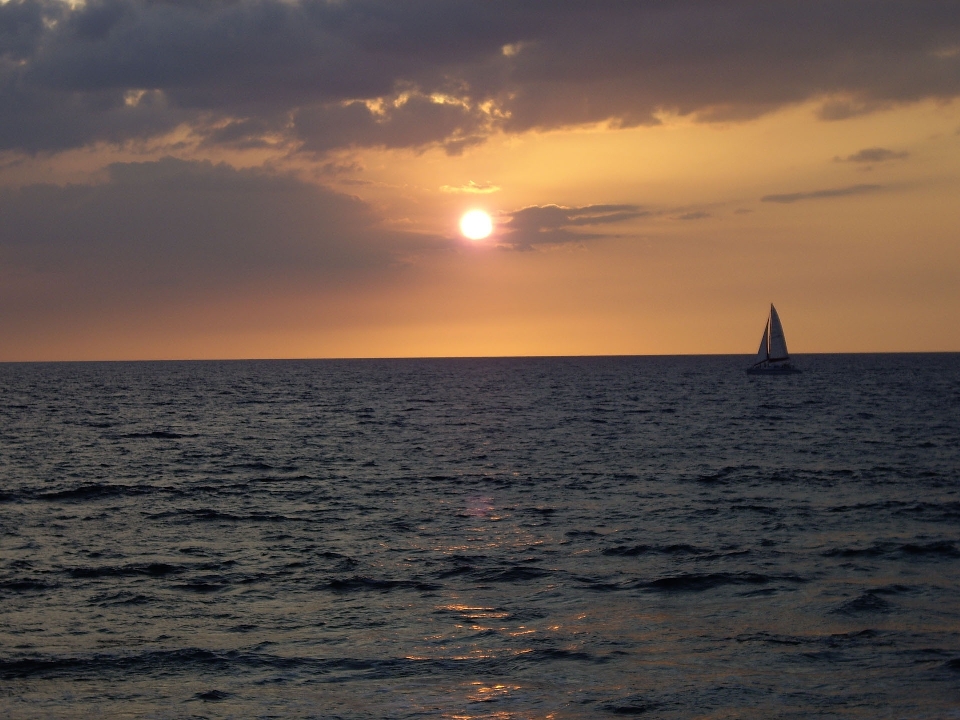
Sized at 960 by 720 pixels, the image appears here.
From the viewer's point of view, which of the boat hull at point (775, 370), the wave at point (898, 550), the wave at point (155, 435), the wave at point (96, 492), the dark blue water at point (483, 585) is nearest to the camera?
the dark blue water at point (483, 585)

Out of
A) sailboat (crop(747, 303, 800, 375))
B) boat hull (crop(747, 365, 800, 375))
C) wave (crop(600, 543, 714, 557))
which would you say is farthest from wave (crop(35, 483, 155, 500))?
boat hull (crop(747, 365, 800, 375))

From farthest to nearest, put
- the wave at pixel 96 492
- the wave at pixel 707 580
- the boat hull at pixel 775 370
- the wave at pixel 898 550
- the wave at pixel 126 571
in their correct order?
the boat hull at pixel 775 370 < the wave at pixel 96 492 < the wave at pixel 898 550 < the wave at pixel 126 571 < the wave at pixel 707 580

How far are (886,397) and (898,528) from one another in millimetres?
86459

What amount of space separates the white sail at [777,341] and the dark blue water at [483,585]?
10177 cm

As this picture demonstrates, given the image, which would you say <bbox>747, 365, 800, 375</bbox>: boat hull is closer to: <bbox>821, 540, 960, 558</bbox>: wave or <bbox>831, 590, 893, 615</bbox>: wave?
<bbox>821, 540, 960, 558</bbox>: wave

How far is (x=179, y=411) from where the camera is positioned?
95.6 metres

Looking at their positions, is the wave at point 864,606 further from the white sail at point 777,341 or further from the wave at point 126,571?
the white sail at point 777,341

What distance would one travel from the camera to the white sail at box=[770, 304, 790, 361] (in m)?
152

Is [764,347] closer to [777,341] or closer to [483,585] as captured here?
[777,341]

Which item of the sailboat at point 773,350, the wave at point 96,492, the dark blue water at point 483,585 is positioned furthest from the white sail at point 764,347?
the wave at point 96,492

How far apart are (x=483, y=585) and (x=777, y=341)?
143558mm

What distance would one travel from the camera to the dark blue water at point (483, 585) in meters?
15.5

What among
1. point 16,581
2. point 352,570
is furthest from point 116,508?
point 352,570

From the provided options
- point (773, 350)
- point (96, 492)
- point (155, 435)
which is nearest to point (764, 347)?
point (773, 350)
